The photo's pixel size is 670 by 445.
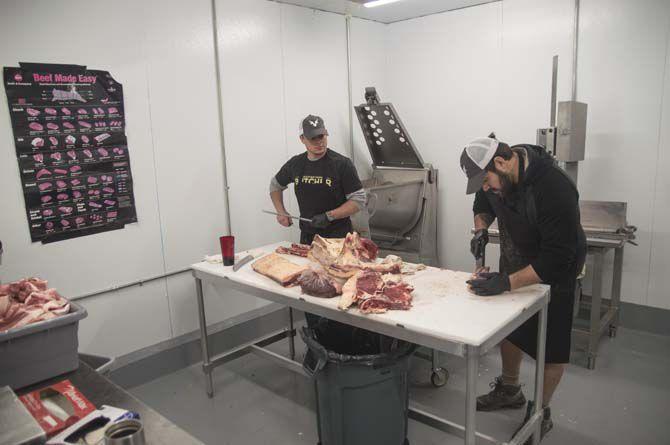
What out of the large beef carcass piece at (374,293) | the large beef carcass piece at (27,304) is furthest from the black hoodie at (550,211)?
the large beef carcass piece at (27,304)

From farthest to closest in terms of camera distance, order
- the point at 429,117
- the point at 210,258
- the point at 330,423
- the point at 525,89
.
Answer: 1. the point at 429,117
2. the point at 525,89
3. the point at 210,258
4. the point at 330,423

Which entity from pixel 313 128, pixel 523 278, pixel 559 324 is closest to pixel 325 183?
pixel 313 128

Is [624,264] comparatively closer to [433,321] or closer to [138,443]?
[433,321]

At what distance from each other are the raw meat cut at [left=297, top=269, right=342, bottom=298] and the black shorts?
1061 mm

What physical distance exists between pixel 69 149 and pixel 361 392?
2.21 metres

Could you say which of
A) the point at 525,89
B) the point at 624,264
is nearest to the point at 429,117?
the point at 525,89

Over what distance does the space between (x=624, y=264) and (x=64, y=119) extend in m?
4.22

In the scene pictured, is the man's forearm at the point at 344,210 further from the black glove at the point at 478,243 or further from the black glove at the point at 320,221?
the black glove at the point at 478,243

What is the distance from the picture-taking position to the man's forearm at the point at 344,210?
324 cm

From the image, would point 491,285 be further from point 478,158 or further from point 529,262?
point 478,158

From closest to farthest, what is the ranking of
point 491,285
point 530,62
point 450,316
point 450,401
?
1. point 450,316
2. point 491,285
3. point 450,401
4. point 530,62

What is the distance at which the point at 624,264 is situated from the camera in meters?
3.87

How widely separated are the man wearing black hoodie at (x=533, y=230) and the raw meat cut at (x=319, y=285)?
653mm

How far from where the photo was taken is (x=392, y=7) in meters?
4.34
